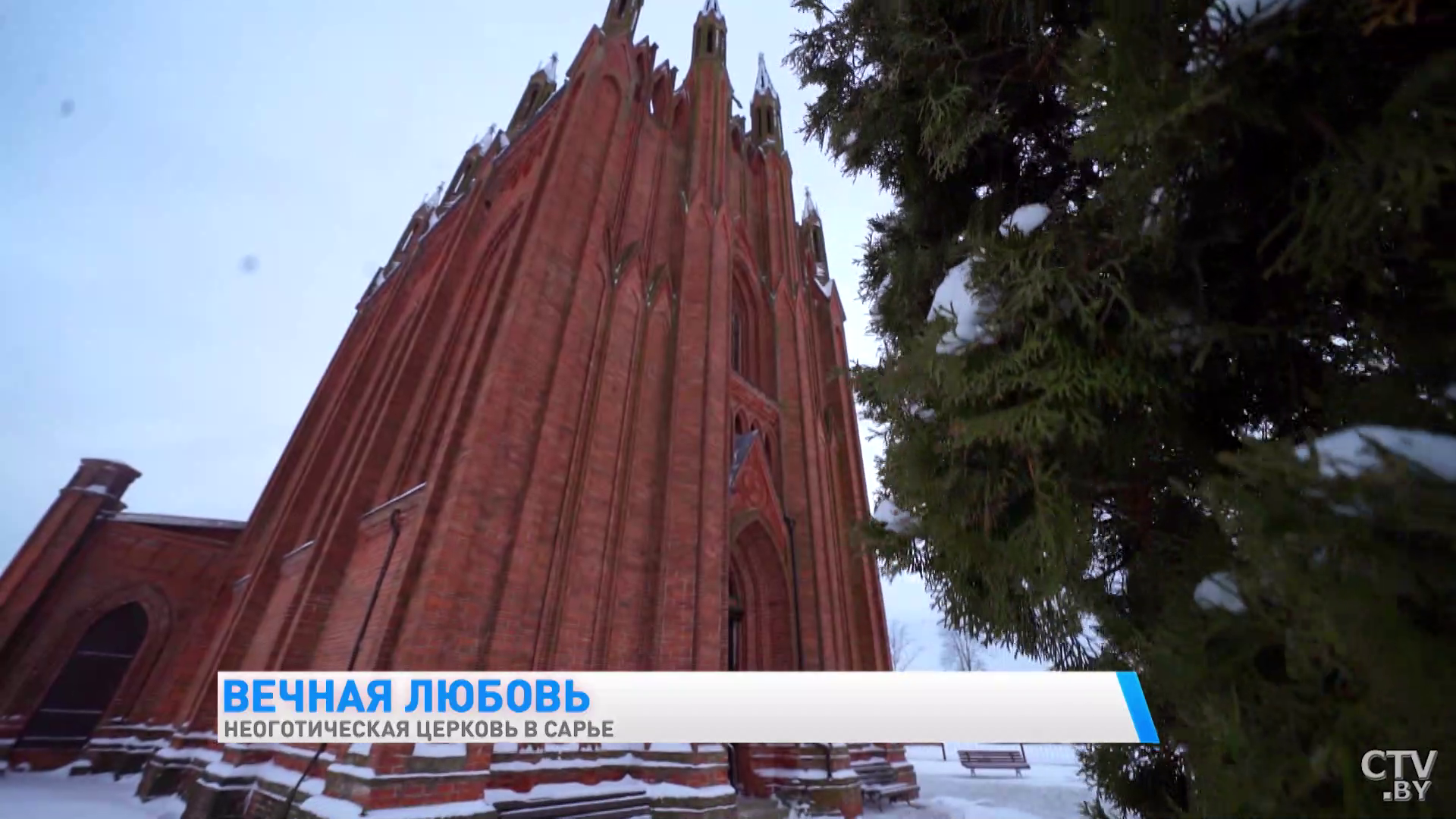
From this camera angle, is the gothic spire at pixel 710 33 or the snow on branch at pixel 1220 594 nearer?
the snow on branch at pixel 1220 594

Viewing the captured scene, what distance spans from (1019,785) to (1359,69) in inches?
619

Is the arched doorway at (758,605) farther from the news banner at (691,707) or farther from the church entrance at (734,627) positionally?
the news banner at (691,707)

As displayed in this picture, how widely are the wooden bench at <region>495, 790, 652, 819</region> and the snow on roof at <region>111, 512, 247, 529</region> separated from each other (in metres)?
14.5

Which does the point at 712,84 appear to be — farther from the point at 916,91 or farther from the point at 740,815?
the point at 740,815

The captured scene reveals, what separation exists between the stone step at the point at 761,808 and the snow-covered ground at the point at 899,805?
201 cm

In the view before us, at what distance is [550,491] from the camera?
7.95 meters

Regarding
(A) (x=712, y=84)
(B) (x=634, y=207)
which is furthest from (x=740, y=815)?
(A) (x=712, y=84)

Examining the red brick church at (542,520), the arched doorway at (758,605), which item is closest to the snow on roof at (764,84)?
the red brick church at (542,520)

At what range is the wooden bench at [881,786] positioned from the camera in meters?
11.0

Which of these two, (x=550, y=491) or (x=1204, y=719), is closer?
(x=1204, y=719)

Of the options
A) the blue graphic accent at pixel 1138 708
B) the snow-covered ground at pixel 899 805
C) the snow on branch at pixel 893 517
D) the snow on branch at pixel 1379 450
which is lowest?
the snow-covered ground at pixel 899 805

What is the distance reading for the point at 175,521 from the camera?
595 inches

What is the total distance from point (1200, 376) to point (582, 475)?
765 centimetres

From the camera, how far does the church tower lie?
6.90 metres
